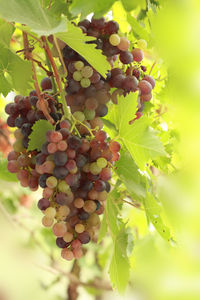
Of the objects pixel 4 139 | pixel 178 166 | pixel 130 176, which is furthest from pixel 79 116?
pixel 4 139

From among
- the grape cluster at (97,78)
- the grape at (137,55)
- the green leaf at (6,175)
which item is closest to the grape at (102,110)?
the grape cluster at (97,78)

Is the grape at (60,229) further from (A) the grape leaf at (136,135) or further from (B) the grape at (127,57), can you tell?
(B) the grape at (127,57)

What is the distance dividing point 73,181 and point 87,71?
16cm

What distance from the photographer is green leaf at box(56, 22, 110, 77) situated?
1.65 ft

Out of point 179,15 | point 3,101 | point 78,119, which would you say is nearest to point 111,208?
point 78,119

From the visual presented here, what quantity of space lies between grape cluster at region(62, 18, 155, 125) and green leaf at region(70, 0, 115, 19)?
52 mm

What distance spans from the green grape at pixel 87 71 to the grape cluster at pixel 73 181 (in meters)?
0.08

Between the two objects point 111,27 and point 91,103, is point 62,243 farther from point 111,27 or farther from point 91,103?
point 111,27

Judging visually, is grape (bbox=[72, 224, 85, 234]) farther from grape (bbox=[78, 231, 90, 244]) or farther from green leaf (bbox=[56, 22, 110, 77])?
green leaf (bbox=[56, 22, 110, 77])

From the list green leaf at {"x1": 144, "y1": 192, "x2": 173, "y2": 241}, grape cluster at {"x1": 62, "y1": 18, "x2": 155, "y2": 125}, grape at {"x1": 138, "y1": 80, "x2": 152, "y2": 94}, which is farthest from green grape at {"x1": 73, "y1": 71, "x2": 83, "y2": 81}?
green leaf at {"x1": 144, "y1": 192, "x2": 173, "y2": 241}

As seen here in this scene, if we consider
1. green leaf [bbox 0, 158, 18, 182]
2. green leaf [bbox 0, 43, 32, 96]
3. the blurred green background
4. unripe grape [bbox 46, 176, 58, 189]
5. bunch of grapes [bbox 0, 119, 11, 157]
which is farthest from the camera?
bunch of grapes [bbox 0, 119, 11, 157]

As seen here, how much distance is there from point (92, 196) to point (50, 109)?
0.48ft

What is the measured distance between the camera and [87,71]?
0.55 metres

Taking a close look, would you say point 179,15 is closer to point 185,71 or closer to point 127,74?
point 185,71
